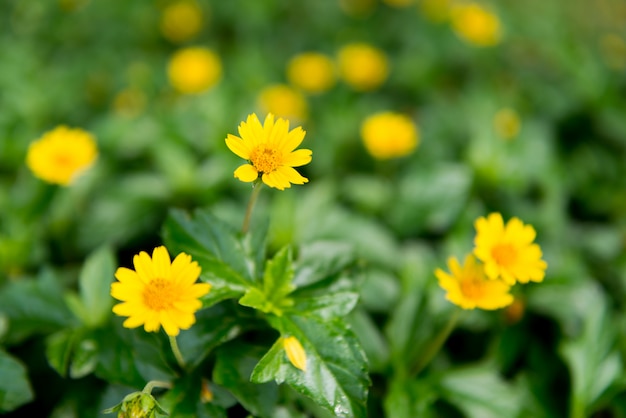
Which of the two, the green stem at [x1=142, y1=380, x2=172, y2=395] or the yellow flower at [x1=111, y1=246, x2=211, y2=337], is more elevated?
the yellow flower at [x1=111, y1=246, x2=211, y2=337]

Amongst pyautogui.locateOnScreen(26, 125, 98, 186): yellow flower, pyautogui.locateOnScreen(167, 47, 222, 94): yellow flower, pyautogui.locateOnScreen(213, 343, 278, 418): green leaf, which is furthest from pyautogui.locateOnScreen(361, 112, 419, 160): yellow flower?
pyautogui.locateOnScreen(213, 343, 278, 418): green leaf

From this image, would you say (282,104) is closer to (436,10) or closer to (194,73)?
(194,73)

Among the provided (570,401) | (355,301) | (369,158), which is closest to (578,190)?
(369,158)

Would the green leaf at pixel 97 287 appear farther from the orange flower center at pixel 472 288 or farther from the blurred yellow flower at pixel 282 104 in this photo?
the blurred yellow flower at pixel 282 104

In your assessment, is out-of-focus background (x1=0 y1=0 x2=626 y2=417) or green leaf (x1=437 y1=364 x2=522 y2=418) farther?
out-of-focus background (x1=0 y1=0 x2=626 y2=417)

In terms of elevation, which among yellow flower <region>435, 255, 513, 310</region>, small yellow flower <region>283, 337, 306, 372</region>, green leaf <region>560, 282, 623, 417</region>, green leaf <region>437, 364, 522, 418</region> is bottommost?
green leaf <region>437, 364, 522, 418</region>

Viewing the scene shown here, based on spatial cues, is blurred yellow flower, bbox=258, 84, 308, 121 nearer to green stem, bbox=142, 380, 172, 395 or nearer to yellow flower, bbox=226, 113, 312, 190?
yellow flower, bbox=226, 113, 312, 190

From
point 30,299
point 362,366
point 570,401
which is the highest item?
point 362,366

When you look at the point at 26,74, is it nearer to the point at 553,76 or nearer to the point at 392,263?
the point at 392,263
